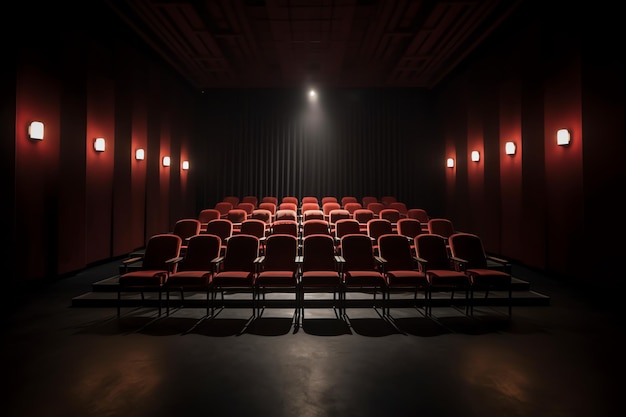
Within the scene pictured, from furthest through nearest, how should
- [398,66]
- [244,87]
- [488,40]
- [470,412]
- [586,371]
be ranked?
[244,87] → [398,66] → [488,40] → [586,371] → [470,412]

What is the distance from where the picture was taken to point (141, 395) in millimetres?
2398

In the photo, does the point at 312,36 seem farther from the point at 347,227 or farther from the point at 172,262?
the point at 172,262

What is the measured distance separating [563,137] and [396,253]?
3387mm

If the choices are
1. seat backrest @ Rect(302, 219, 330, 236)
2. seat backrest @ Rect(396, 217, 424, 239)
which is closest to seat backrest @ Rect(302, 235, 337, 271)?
seat backrest @ Rect(302, 219, 330, 236)

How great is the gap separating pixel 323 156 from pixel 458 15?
5291 mm

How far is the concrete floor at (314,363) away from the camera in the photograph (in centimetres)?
228

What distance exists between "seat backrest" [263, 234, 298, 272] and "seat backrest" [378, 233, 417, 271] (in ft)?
3.84

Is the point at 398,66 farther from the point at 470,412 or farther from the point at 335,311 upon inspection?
the point at 470,412

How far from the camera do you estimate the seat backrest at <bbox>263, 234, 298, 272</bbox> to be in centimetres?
446

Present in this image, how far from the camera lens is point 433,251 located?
456 cm

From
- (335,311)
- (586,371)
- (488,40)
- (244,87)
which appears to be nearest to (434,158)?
(488,40)

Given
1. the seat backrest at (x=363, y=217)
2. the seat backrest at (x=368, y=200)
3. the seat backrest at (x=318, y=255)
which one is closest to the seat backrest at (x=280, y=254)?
the seat backrest at (x=318, y=255)

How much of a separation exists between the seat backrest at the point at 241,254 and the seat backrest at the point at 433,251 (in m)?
2.19

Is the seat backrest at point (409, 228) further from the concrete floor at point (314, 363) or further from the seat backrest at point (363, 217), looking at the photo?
the concrete floor at point (314, 363)
